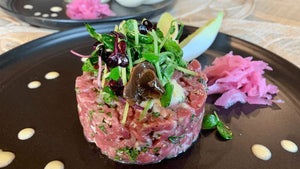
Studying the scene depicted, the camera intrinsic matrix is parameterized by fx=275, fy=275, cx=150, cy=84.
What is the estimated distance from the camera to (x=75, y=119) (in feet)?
5.97

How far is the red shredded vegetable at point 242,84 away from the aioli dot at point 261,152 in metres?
0.38

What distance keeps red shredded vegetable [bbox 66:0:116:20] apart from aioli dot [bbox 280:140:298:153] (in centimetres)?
234

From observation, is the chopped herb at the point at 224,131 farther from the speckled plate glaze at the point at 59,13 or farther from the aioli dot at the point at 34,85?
the speckled plate glaze at the point at 59,13

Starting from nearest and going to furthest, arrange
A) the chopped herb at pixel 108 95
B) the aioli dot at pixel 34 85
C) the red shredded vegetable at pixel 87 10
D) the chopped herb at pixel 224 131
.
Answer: the chopped herb at pixel 108 95 → the chopped herb at pixel 224 131 → the aioli dot at pixel 34 85 → the red shredded vegetable at pixel 87 10

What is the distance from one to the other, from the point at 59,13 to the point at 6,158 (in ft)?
7.30

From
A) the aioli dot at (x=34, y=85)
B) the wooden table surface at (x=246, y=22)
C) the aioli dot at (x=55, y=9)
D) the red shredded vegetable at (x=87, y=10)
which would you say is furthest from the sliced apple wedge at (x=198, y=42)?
the aioli dot at (x=55, y=9)

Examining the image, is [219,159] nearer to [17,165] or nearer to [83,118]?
[83,118]

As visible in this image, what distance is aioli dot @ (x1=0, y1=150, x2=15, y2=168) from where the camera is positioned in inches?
58.2

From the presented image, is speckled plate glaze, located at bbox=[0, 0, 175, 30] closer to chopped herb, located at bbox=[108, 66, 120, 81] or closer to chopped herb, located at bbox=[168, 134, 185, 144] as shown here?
chopped herb, located at bbox=[108, 66, 120, 81]

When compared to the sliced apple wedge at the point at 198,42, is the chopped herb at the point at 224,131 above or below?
below

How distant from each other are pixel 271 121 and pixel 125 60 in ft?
3.52

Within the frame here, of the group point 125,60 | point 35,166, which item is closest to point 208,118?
point 125,60

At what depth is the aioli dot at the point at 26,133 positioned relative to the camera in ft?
5.46

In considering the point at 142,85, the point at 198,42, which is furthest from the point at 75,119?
the point at 198,42
